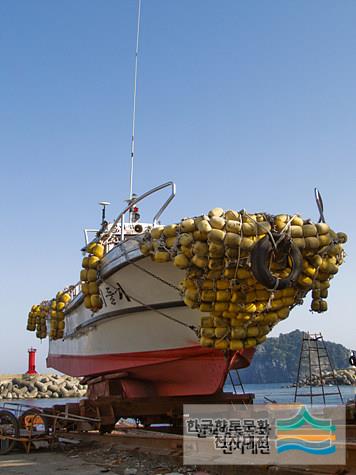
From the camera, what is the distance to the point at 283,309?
9.60 m

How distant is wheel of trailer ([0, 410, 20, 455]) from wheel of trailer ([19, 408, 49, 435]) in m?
0.29

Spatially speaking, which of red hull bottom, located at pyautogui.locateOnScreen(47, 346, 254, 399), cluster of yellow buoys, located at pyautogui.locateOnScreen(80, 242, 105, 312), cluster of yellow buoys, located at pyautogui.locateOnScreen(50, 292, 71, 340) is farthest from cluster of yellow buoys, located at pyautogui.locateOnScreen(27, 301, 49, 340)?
cluster of yellow buoys, located at pyautogui.locateOnScreen(80, 242, 105, 312)

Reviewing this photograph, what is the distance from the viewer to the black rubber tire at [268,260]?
339 inches

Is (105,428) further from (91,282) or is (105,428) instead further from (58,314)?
(58,314)

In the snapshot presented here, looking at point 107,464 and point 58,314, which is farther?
point 58,314

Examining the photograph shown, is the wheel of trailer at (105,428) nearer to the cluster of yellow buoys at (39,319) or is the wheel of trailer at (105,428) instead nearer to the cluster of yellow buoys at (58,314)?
the cluster of yellow buoys at (58,314)

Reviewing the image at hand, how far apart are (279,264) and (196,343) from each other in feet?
9.53

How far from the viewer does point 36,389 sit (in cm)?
6538

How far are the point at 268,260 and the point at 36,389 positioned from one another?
62.3m

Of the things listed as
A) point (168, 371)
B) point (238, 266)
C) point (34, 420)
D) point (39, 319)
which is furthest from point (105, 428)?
point (39, 319)

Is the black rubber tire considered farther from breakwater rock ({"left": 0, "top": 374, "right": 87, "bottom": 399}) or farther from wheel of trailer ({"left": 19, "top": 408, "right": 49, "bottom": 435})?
breakwater rock ({"left": 0, "top": 374, "right": 87, "bottom": 399})

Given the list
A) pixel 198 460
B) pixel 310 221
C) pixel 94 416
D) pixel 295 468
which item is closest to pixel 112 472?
pixel 198 460

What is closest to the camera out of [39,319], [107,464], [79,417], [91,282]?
[107,464]

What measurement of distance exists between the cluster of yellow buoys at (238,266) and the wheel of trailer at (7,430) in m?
4.06
